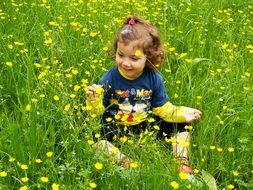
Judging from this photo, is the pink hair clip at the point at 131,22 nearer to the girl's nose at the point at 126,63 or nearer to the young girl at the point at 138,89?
the young girl at the point at 138,89

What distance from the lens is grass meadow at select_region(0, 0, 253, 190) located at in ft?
7.17

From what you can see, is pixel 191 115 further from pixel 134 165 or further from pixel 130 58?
pixel 134 165

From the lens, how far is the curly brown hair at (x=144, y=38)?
8.58 ft

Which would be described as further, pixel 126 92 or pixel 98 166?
pixel 126 92

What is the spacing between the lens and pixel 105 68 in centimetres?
315

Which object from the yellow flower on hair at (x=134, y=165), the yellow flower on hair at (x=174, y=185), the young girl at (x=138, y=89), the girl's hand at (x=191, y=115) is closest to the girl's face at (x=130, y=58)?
the young girl at (x=138, y=89)

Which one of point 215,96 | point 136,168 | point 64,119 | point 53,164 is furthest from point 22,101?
point 215,96

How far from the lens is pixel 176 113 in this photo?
8.79ft

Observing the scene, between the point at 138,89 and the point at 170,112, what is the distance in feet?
0.74

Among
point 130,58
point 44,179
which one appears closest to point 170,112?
point 130,58

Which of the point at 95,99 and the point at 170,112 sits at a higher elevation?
the point at 95,99

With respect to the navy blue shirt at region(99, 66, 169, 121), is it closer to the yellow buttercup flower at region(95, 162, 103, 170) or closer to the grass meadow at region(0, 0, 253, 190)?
the grass meadow at region(0, 0, 253, 190)

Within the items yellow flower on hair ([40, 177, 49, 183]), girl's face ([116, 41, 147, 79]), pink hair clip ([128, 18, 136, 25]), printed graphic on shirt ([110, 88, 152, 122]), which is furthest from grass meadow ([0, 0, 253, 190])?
pink hair clip ([128, 18, 136, 25])

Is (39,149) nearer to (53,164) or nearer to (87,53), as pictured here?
(53,164)
